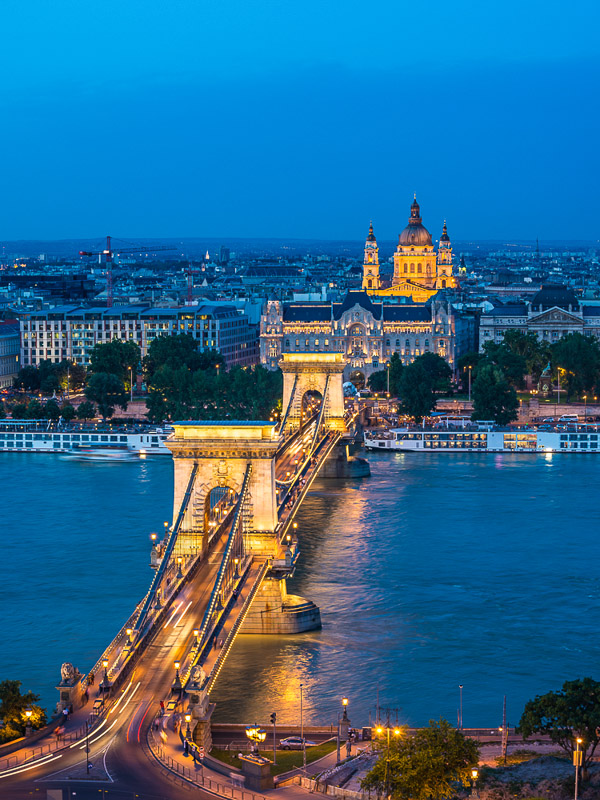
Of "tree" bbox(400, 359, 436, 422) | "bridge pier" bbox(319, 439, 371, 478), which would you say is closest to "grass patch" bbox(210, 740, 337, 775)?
"bridge pier" bbox(319, 439, 371, 478)

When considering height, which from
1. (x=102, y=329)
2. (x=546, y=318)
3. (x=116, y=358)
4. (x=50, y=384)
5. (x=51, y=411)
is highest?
(x=546, y=318)

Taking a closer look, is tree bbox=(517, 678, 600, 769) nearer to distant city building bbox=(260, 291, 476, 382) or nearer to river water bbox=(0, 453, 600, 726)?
river water bbox=(0, 453, 600, 726)

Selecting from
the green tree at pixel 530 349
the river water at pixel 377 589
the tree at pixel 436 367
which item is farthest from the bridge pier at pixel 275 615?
the green tree at pixel 530 349

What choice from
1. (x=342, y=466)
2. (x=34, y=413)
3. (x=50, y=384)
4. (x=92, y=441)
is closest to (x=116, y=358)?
(x=50, y=384)

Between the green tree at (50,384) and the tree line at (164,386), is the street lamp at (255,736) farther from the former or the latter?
the green tree at (50,384)

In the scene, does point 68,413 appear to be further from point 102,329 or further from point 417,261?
point 417,261

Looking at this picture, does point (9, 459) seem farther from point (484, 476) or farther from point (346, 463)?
point (484, 476)
